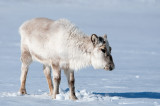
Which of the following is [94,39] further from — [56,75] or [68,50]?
[56,75]

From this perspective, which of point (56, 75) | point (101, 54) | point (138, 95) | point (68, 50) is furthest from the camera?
point (138, 95)

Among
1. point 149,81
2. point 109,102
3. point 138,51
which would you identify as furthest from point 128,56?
point 109,102

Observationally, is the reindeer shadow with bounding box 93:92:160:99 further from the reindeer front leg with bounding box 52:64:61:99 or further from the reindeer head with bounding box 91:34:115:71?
the reindeer front leg with bounding box 52:64:61:99

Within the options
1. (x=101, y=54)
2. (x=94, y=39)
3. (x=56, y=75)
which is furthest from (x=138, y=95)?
(x=56, y=75)

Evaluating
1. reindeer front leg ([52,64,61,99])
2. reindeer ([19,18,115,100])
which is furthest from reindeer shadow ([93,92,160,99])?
reindeer front leg ([52,64,61,99])

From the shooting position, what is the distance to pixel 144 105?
7062mm

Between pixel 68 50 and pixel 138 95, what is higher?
pixel 68 50

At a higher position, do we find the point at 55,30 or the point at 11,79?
the point at 55,30

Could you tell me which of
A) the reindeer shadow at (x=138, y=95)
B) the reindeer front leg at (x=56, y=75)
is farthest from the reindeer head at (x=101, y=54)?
the reindeer shadow at (x=138, y=95)

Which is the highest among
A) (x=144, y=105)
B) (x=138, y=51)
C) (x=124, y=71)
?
(x=138, y=51)

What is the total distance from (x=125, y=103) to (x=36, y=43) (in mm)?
2395

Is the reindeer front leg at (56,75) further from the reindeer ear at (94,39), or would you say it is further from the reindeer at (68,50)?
the reindeer ear at (94,39)

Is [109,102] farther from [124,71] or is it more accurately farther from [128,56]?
[128,56]

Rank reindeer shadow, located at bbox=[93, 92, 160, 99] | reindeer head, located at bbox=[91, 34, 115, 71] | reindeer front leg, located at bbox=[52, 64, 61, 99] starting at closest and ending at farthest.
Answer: reindeer head, located at bbox=[91, 34, 115, 71] → reindeer front leg, located at bbox=[52, 64, 61, 99] → reindeer shadow, located at bbox=[93, 92, 160, 99]
